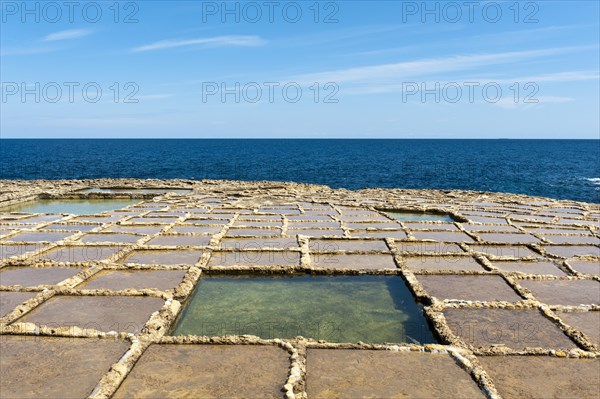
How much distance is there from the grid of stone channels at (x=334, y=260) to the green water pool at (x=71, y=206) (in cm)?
140

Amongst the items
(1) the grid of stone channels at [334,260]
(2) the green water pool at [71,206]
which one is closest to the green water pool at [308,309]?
(1) the grid of stone channels at [334,260]

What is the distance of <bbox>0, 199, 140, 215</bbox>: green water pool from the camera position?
1424cm

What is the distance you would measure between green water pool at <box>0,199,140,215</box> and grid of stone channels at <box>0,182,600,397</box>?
1402 mm

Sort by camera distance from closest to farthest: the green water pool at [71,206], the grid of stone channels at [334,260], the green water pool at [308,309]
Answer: the grid of stone channels at [334,260], the green water pool at [308,309], the green water pool at [71,206]

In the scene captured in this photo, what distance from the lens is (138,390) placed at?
12.9 feet

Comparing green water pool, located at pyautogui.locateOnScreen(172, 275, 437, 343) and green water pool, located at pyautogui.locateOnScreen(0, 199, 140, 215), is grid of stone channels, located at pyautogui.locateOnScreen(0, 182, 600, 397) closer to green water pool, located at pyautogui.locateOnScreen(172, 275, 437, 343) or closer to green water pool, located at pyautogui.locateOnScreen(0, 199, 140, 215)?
green water pool, located at pyautogui.locateOnScreen(172, 275, 437, 343)

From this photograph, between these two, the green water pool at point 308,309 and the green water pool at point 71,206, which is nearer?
the green water pool at point 308,309

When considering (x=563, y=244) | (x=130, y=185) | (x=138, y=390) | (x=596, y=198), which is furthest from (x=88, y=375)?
(x=596, y=198)

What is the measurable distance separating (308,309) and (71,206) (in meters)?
12.4

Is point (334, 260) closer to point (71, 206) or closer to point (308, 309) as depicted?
point (308, 309)

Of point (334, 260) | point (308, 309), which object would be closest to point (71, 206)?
point (334, 260)

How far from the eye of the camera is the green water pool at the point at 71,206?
14.2 m

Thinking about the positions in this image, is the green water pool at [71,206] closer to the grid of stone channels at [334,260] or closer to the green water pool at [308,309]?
the grid of stone channels at [334,260]

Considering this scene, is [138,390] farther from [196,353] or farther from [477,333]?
[477,333]
